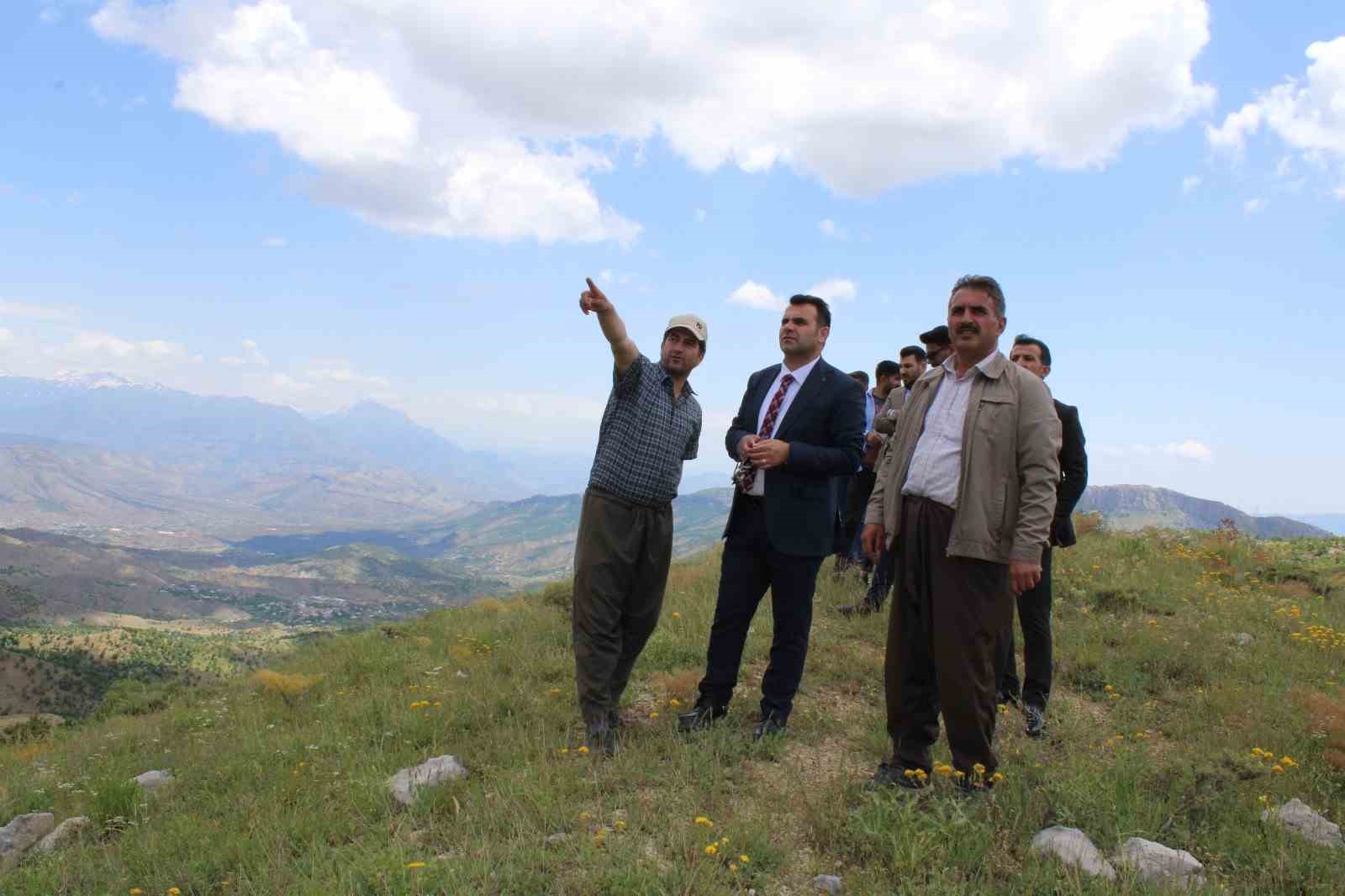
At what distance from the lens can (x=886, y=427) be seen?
20.7 ft

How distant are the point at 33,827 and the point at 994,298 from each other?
591 cm

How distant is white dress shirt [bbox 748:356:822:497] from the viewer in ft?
14.8

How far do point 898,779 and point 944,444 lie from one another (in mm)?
1698

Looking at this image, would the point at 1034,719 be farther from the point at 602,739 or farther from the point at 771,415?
the point at 602,739

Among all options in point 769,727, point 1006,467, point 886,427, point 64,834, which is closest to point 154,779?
point 64,834

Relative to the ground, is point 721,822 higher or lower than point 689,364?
lower

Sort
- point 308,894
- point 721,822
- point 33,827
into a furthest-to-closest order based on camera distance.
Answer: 1. point 33,827
2. point 721,822
3. point 308,894

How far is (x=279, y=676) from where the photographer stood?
282 inches

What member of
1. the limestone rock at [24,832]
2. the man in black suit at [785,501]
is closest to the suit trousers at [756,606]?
the man in black suit at [785,501]

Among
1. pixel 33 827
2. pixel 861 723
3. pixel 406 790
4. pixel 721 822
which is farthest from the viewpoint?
pixel 861 723

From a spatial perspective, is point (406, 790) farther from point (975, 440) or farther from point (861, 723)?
point (975, 440)

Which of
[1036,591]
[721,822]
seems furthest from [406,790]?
[1036,591]

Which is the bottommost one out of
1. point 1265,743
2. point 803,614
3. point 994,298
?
point 1265,743

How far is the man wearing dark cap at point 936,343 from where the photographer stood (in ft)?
20.0
